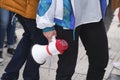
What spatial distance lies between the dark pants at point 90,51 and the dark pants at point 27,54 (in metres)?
0.47

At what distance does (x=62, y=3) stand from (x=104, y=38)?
0.62 m

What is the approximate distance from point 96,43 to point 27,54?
1009mm

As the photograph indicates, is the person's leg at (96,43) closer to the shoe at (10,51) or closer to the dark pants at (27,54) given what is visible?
the dark pants at (27,54)

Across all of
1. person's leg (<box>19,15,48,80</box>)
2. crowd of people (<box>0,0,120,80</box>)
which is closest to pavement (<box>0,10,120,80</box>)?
person's leg (<box>19,15,48,80</box>)

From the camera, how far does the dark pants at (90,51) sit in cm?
288

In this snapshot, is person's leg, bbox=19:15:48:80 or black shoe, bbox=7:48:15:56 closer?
person's leg, bbox=19:15:48:80

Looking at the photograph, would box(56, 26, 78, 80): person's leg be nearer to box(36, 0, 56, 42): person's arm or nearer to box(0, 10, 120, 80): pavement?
box(36, 0, 56, 42): person's arm

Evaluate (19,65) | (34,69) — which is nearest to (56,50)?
(34,69)

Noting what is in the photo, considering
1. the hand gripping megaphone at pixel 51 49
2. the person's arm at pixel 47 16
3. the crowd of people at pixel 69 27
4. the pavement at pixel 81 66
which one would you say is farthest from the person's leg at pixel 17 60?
the person's arm at pixel 47 16

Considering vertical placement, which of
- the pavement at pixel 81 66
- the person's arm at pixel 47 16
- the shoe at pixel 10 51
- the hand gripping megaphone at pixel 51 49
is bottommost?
the pavement at pixel 81 66

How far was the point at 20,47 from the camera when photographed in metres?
3.72

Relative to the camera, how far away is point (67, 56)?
2.89m

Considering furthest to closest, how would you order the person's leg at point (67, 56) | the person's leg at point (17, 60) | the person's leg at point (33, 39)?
the person's leg at point (17, 60) → the person's leg at point (33, 39) → the person's leg at point (67, 56)

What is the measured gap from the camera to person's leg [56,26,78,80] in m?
2.82
